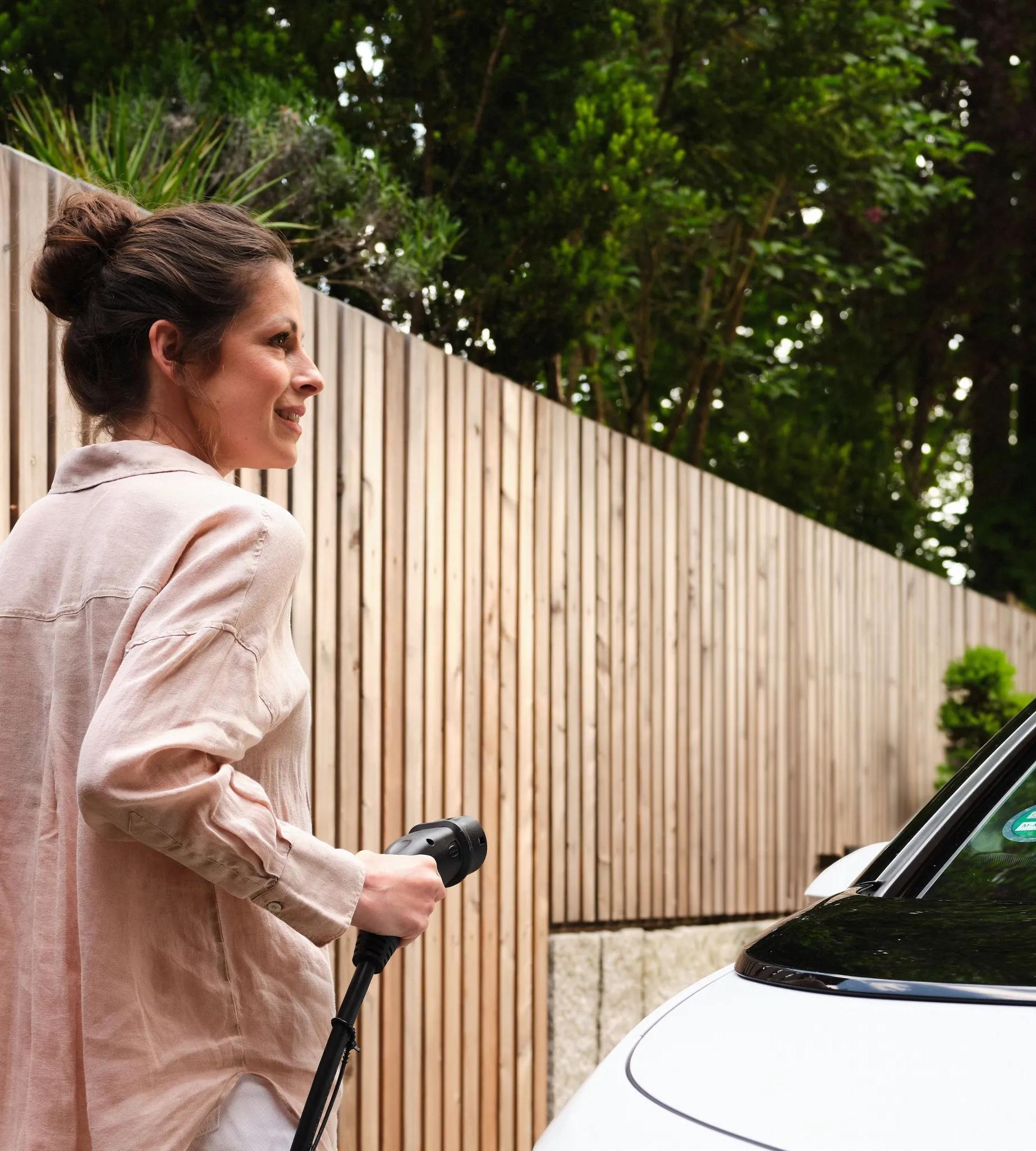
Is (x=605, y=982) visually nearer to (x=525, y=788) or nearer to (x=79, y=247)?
(x=525, y=788)

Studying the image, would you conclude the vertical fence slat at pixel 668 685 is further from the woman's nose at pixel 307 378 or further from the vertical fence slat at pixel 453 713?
the woman's nose at pixel 307 378

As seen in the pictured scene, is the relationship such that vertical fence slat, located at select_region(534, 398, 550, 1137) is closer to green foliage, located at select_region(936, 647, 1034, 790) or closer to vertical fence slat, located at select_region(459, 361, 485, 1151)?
vertical fence slat, located at select_region(459, 361, 485, 1151)

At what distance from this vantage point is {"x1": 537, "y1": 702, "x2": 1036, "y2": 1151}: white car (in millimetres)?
1382

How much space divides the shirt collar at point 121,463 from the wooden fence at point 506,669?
92 centimetres

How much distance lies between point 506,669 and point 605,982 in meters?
1.31

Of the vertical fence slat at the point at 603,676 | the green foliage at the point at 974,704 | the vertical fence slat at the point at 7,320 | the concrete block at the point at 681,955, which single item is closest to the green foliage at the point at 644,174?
the vertical fence slat at the point at 603,676

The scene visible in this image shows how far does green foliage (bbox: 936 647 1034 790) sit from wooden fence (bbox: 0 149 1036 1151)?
1.92 meters

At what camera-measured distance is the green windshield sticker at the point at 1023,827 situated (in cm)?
217

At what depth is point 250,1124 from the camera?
1.49 metres

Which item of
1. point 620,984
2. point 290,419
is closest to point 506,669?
point 620,984

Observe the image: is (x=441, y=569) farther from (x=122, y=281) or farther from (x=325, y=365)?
(x=122, y=281)

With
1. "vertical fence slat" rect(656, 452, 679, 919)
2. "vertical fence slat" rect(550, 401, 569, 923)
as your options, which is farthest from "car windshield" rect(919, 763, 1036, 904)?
"vertical fence slat" rect(656, 452, 679, 919)

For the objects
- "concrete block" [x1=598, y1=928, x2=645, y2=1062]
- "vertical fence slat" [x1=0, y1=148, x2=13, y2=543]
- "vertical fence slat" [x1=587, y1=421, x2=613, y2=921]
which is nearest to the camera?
"vertical fence slat" [x1=0, y1=148, x2=13, y2=543]

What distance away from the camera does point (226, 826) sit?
137 centimetres
